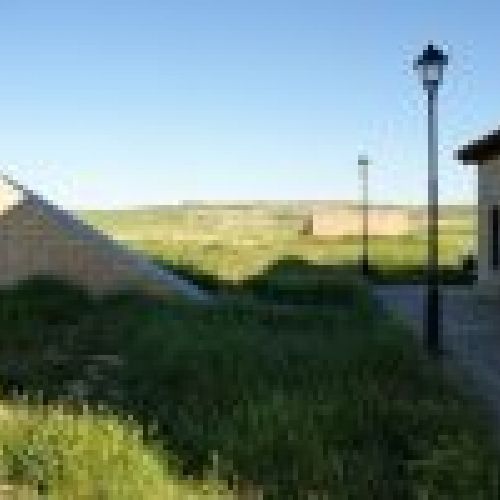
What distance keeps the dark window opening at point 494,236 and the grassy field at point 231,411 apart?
22.2ft

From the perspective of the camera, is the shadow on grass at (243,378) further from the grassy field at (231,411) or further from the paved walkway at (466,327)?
the paved walkway at (466,327)

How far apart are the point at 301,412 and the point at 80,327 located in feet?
19.5

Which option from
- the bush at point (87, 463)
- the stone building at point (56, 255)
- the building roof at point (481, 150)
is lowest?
the bush at point (87, 463)

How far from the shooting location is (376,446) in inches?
342

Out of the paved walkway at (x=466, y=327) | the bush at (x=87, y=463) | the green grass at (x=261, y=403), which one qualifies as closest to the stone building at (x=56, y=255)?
the green grass at (x=261, y=403)

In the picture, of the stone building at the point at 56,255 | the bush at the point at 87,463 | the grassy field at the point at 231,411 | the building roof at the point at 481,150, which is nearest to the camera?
the bush at the point at 87,463

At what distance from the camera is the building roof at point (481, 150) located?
20102 millimetres

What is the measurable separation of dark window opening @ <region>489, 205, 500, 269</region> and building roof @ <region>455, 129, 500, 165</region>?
1093mm

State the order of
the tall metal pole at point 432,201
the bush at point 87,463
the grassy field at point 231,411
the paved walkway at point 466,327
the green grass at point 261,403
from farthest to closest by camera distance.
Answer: the tall metal pole at point 432,201, the paved walkway at point 466,327, the green grass at point 261,403, the grassy field at point 231,411, the bush at point 87,463

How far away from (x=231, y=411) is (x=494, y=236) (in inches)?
529

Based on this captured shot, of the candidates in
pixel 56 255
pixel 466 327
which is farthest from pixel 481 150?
pixel 56 255

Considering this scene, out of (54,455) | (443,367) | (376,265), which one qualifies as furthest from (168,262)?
(54,455)

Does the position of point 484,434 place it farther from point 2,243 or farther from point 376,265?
point 376,265

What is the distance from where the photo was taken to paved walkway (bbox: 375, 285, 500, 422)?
1188 centimetres
